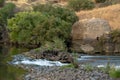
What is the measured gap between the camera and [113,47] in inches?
1763

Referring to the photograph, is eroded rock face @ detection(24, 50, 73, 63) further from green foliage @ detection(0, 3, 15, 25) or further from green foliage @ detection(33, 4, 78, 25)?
green foliage @ detection(0, 3, 15, 25)

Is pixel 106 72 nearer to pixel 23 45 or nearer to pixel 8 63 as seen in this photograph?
pixel 8 63

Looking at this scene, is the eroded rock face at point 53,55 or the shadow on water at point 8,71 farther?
the eroded rock face at point 53,55

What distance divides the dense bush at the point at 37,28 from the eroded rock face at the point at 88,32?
1.35m

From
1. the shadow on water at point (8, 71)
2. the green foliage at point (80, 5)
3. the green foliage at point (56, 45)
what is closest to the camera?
the shadow on water at point (8, 71)

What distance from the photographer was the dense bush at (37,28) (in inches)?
1813

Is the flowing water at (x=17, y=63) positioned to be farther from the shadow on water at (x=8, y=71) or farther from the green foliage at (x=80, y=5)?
the green foliage at (x=80, y=5)

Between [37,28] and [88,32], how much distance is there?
19.4ft

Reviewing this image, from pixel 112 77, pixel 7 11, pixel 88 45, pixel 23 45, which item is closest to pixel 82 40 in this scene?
pixel 88 45

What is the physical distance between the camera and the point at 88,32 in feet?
158

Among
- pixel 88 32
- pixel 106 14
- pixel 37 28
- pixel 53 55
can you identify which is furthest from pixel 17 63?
pixel 106 14

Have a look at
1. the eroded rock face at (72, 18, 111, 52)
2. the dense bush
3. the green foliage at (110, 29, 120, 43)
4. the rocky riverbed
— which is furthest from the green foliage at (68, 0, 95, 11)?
the rocky riverbed

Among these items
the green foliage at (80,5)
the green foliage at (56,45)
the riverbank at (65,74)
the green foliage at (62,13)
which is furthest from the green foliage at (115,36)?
the green foliage at (80,5)

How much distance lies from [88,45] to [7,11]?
15.2m
